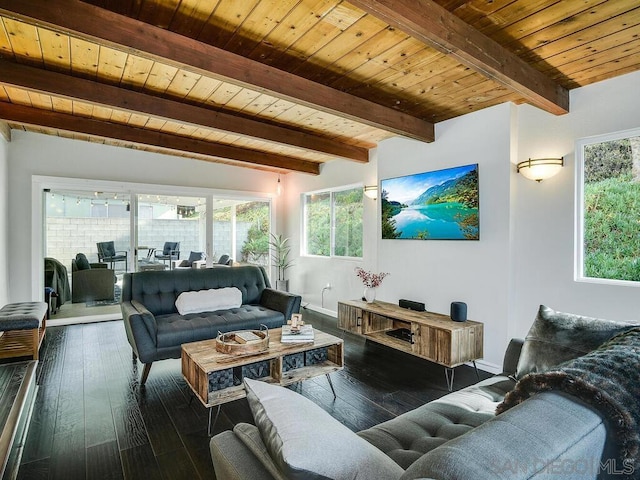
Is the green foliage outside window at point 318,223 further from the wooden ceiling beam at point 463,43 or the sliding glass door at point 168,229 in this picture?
the wooden ceiling beam at point 463,43

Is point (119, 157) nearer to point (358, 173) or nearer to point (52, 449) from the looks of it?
point (358, 173)

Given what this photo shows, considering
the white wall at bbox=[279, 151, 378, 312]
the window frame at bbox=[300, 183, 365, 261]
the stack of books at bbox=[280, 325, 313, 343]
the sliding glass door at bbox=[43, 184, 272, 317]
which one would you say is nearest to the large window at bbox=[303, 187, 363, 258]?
the window frame at bbox=[300, 183, 365, 261]

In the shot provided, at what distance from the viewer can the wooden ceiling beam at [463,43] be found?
1739 mm

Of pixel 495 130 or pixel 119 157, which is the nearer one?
pixel 495 130

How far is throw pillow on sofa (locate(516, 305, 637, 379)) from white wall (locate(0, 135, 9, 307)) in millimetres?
5550

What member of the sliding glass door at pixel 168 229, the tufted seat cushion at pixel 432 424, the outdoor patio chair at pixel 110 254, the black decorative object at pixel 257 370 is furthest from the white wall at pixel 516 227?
the outdoor patio chair at pixel 110 254

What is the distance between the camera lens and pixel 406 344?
3.38 meters

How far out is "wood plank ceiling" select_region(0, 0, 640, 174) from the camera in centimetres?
194

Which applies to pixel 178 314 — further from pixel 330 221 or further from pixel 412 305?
pixel 330 221

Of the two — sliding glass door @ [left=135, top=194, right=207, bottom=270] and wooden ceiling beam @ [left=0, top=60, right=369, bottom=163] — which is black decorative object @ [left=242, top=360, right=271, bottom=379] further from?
sliding glass door @ [left=135, top=194, right=207, bottom=270]

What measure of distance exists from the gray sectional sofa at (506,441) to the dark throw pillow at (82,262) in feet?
17.3

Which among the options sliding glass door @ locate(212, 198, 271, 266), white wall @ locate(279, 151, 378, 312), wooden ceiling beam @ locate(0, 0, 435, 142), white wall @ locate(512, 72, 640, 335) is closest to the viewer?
wooden ceiling beam @ locate(0, 0, 435, 142)

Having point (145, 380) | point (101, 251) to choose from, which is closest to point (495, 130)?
point (145, 380)

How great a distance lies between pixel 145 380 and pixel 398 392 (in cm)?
216
